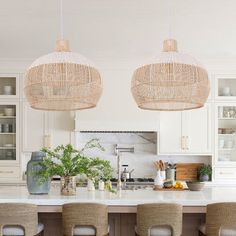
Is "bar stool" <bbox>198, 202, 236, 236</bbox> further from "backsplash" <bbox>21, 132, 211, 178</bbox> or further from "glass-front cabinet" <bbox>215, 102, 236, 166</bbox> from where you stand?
"backsplash" <bbox>21, 132, 211, 178</bbox>

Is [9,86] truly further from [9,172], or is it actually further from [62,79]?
[62,79]

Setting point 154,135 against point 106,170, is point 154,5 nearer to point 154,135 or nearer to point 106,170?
point 106,170

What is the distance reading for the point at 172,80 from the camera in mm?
2754

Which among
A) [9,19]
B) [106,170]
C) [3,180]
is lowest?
[3,180]

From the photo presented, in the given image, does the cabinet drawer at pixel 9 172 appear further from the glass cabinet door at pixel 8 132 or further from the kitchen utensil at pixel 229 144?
the kitchen utensil at pixel 229 144

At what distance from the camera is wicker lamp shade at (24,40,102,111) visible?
→ 2.76 meters

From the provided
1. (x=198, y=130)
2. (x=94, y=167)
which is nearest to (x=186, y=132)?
(x=198, y=130)

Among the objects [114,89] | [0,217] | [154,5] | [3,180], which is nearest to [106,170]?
[0,217]

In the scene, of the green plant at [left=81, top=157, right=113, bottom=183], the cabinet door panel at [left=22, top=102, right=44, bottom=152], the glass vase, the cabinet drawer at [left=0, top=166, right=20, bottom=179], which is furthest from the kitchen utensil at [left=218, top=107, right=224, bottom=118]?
the cabinet drawer at [left=0, top=166, right=20, bottom=179]

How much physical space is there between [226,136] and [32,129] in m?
3.05

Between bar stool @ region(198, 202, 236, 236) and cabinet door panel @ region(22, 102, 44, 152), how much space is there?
337 cm

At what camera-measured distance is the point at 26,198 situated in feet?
10.9

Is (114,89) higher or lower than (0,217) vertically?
higher

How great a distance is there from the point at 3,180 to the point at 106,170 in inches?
111
